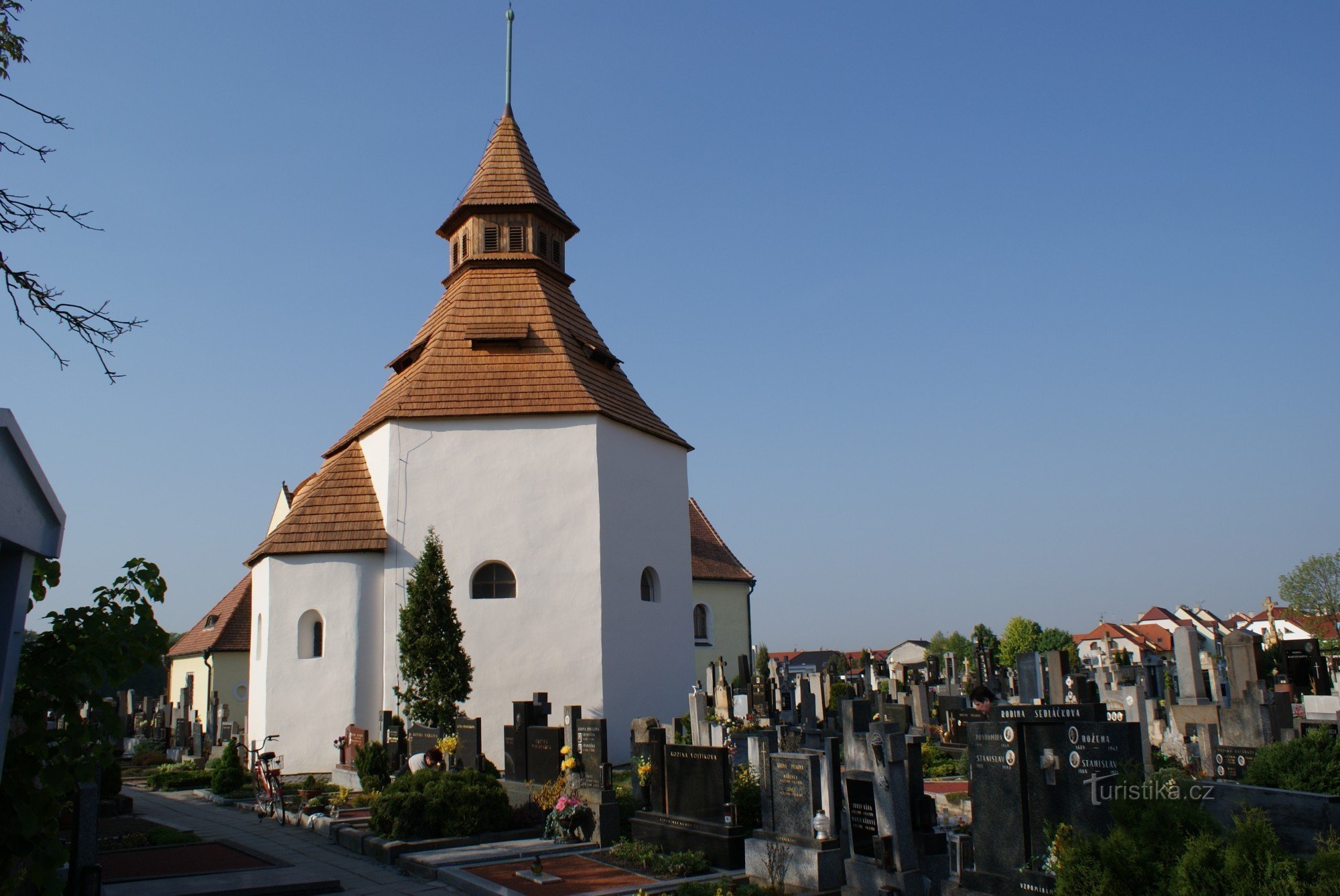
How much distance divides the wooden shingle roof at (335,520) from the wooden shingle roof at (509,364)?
4.12 feet

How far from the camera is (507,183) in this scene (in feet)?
81.9

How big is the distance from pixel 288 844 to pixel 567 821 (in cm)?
378

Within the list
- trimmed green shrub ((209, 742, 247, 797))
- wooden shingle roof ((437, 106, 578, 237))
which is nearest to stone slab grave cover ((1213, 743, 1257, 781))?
trimmed green shrub ((209, 742, 247, 797))

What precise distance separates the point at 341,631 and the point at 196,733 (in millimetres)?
8356

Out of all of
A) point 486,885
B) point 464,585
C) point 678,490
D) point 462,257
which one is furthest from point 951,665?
point 486,885

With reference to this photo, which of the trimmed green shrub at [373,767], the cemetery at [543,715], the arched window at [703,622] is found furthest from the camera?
the arched window at [703,622]

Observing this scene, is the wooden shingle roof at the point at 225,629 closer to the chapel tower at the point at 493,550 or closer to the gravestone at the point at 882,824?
the chapel tower at the point at 493,550

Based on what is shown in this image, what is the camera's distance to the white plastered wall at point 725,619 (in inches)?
1240

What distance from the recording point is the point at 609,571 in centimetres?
2002

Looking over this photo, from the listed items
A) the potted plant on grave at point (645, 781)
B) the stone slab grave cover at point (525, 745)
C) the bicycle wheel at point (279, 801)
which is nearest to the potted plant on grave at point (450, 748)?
the stone slab grave cover at point (525, 745)

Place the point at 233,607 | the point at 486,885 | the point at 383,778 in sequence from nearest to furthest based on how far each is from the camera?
the point at 486,885, the point at 383,778, the point at 233,607

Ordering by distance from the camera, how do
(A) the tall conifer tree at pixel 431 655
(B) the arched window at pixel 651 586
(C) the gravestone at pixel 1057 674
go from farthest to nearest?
(B) the arched window at pixel 651 586
(A) the tall conifer tree at pixel 431 655
(C) the gravestone at pixel 1057 674

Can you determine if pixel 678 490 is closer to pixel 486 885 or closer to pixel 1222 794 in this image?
pixel 486 885

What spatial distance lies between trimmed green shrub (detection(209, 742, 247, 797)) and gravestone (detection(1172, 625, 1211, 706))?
16.2 meters
